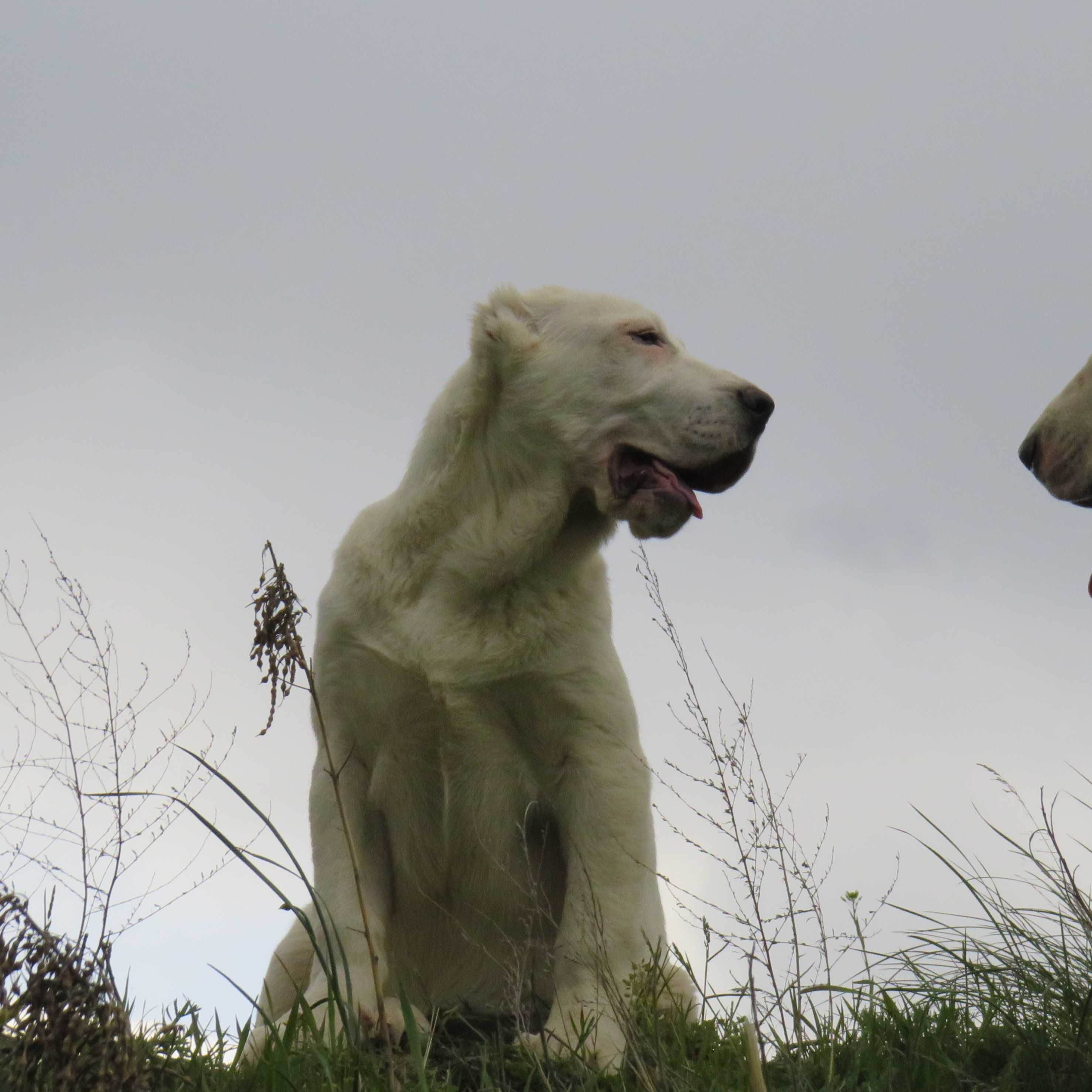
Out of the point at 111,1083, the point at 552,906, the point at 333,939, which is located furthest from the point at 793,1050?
the point at 111,1083

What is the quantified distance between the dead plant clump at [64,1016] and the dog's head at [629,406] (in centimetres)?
213

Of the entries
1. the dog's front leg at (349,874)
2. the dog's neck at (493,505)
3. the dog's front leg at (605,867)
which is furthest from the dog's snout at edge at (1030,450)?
the dog's front leg at (349,874)

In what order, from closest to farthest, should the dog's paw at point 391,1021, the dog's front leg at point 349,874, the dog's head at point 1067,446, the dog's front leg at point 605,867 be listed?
the dog's paw at point 391,1021 → the dog's front leg at point 605,867 → the dog's front leg at point 349,874 → the dog's head at point 1067,446

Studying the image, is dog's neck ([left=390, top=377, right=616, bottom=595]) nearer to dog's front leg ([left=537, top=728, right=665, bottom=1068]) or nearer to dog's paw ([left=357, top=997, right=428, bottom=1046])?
dog's front leg ([left=537, top=728, right=665, bottom=1068])

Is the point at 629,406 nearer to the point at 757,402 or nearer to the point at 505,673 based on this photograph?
the point at 757,402

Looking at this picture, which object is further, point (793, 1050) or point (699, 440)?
point (699, 440)

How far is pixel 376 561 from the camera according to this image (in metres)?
4.10

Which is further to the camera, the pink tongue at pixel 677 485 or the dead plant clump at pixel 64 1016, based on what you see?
the pink tongue at pixel 677 485

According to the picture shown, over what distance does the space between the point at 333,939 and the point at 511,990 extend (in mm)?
560

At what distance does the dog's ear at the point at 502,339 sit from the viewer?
434cm

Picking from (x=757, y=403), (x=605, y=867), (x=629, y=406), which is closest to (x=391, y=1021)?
(x=605, y=867)

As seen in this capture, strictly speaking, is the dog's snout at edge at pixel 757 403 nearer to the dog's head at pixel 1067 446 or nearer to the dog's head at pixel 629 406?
the dog's head at pixel 629 406

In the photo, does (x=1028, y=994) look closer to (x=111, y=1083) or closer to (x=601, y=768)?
(x=601, y=768)

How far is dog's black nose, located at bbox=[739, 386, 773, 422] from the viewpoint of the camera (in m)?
4.14
